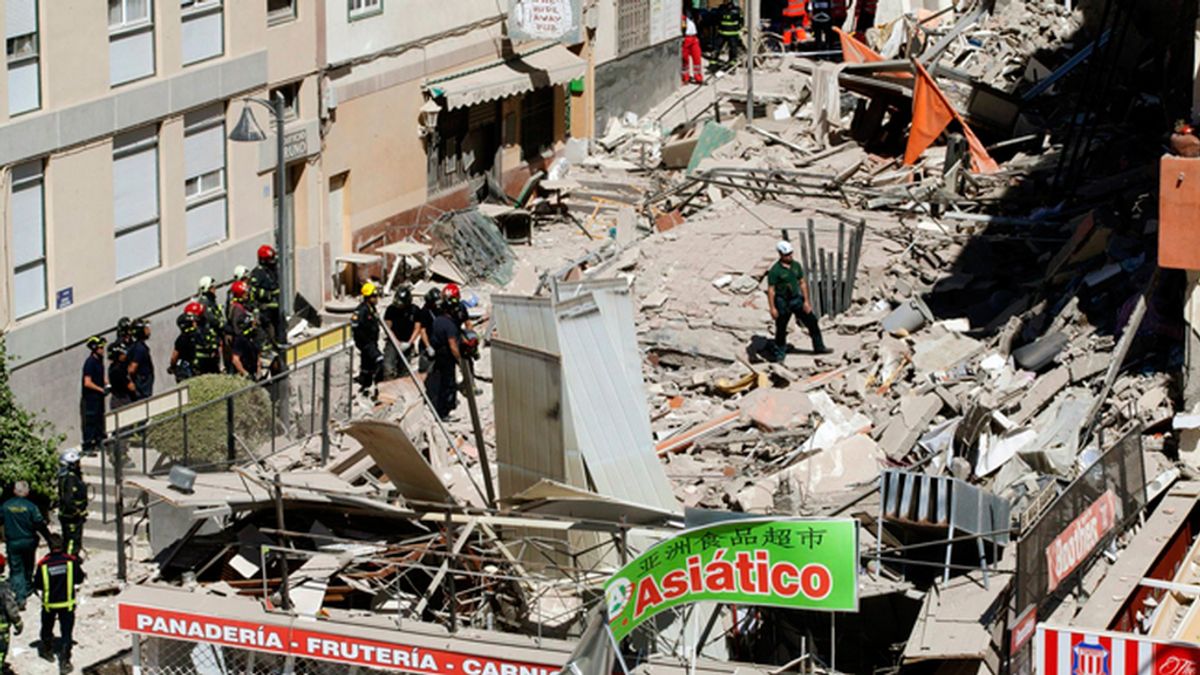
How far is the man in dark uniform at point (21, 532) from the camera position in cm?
1570

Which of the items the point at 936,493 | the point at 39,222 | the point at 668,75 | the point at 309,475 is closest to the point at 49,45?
the point at 39,222

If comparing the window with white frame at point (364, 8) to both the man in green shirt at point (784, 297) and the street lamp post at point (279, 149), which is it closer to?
the street lamp post at point (279, 149)

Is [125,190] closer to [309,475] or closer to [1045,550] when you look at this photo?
[309,475]

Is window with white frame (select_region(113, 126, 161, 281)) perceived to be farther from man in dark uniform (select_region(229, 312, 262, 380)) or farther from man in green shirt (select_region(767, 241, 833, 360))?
man in green shirt (select_region(767, 241, 833, 360))

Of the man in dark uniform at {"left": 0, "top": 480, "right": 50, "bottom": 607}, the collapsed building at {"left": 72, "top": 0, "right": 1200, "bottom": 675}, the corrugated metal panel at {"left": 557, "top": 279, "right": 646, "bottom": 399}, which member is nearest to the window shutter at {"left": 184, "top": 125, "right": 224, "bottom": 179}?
the collapsed building at {"left": 72, "top": 0, "right": 1200, "bottom": 675}

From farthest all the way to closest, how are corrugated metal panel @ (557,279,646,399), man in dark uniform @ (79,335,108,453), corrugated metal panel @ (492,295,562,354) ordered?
man in dark uniform @ (79,335,108,453) → corrugated metal panel @ (557,279,646,399) → corrugated metal panel @ (492,295,562,354)

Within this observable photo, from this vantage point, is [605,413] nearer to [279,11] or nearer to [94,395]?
[94,395]

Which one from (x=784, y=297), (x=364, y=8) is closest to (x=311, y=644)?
(x=784, y=297)

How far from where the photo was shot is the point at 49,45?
789 inches

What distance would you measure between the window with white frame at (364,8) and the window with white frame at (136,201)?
520cm

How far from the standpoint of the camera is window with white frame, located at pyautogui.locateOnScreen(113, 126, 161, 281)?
21.4 meters

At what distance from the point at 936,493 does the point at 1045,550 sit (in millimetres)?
1238

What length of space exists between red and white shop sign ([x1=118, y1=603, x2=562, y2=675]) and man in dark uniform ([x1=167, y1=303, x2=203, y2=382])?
6.11 meters

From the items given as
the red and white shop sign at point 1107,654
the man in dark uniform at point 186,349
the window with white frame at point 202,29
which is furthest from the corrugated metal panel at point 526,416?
the window with white frame at point 202,29
